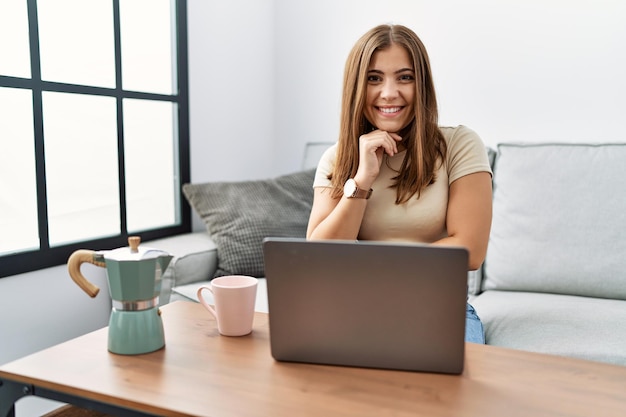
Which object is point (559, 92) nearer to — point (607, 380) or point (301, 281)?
point (607, 380)

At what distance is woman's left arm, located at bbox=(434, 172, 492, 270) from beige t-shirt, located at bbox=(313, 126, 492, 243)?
2cm

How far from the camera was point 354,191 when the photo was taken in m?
1.36

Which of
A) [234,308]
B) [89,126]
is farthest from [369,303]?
[89,126]

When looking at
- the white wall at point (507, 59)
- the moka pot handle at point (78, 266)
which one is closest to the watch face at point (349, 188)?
the moka pot handle at point (78, 266)

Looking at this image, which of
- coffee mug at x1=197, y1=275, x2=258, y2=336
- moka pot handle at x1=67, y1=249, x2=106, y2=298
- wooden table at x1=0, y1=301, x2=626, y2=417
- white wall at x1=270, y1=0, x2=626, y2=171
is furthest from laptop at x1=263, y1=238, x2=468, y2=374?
white wall at x1=270, y1=0, x2=626, y2=171

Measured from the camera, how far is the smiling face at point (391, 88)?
1.42 m

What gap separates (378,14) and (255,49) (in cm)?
61

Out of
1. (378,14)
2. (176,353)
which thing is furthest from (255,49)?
(176,353)

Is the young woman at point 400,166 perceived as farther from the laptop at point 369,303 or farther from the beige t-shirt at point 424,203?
the laptop at point 369,303

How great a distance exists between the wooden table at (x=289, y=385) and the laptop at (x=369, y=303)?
0.03 m

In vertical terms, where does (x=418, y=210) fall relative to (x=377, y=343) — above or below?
above

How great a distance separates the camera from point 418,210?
1.42m

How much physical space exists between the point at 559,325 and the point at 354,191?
657 millimetres

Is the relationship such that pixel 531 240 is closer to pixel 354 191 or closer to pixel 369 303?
pixel 354 191
